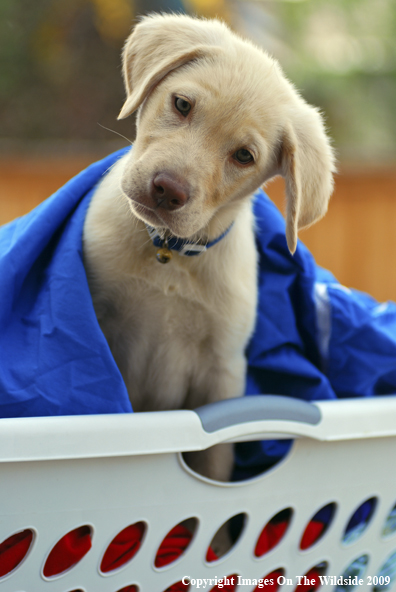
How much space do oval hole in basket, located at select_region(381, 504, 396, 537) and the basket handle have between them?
1.06 feet

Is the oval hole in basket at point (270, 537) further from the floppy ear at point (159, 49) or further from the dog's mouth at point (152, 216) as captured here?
the floppy ear at point (159, 49)

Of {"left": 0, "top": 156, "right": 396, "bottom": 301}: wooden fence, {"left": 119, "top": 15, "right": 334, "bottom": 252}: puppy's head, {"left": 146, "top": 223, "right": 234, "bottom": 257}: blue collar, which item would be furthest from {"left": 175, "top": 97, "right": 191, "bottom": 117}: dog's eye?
{"left": 0, "top": 156, "right": 396, "bottom": 301}: wooden fence

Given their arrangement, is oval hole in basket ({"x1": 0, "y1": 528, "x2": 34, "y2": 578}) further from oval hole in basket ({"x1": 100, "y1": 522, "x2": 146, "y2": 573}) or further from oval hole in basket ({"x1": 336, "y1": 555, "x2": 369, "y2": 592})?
oval hole in basket ({"x1": 336, "y1": 555, "x2": 369, "y2": 592})

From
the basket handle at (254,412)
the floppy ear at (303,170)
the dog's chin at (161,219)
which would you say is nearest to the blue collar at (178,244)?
the dog's chin at (161,219)

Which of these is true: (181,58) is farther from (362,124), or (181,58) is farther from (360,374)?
(362,124)

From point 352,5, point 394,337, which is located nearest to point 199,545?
point 394,337

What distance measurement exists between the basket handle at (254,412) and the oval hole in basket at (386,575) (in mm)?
420

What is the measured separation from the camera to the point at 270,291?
1.65 metres

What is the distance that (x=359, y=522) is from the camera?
1.33 meters

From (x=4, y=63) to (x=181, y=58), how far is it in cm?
443

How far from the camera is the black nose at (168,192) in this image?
115 centimetres

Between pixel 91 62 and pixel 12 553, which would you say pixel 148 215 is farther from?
pixel 91 62

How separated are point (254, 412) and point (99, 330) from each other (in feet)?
1.26

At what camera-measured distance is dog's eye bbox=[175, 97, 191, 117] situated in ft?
4.09
